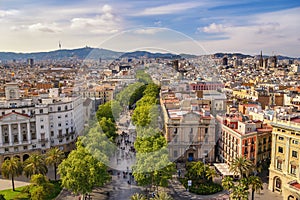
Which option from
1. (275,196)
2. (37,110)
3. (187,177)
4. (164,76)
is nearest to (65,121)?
(37,110)

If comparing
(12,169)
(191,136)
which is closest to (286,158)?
(191,136)

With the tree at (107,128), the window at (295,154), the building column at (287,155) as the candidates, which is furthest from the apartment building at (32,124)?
the window at (295,154)

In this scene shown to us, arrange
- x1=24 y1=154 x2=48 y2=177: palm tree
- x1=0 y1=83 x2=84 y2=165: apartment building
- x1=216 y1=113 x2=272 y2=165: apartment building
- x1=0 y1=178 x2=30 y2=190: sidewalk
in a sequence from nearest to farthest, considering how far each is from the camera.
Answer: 1. x1=24 y1=154 x2=48 y2=177: palm tree
2. x1=0 y1=178 x2=30 y2=190: sidewalk
3. x1=216 y1=113 x2=272 y2=165: apartment building
4. x1=0 y1=83 x2=84 y2=165: apartment building

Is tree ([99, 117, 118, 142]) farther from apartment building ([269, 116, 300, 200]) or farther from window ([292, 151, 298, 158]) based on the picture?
window ([292, 151, 298, 158])

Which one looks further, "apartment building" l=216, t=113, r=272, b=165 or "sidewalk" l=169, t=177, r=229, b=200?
"apartment building" l=216, t=113, r=272, b=165

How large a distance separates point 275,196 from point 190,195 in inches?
281

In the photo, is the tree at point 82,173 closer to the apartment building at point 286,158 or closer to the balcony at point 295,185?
the balcony at point 295,185

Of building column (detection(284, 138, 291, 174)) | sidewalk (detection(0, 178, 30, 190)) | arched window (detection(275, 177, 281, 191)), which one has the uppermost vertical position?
building column (detection(284, 138, 291, 174))

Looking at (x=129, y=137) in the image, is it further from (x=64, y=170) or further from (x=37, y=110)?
(x=64, y=170)

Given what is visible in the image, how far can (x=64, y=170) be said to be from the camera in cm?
2408

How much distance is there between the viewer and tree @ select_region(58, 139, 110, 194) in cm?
2284

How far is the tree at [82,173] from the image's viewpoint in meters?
22.8

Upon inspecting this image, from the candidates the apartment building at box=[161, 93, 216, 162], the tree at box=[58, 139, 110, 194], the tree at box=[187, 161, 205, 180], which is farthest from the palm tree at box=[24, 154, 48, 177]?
the tree at box=[187, 161, 205, 180]

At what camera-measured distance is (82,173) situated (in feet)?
75.2
